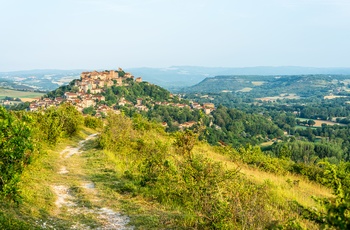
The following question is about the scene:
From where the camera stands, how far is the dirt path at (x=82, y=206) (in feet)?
23.0

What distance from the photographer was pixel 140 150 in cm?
1602

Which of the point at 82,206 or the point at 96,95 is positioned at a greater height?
the point at 82,206

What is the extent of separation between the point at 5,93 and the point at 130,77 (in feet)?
199

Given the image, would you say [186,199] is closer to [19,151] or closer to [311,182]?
[19,151]

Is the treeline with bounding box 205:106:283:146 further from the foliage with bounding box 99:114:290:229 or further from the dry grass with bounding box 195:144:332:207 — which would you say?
the foliage with bounding box 99:114:290:229

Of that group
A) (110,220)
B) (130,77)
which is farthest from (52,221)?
(130,77)

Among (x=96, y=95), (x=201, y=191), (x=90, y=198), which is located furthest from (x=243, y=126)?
(x=201, y=191)

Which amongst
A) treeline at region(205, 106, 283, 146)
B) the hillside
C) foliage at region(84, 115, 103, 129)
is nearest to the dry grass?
the hillside

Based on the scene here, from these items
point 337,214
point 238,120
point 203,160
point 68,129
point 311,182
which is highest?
point 337,214

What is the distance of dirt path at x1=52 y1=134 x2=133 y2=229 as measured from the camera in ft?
23.0

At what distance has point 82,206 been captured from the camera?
8.18 meters

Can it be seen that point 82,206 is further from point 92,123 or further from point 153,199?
point 92,123

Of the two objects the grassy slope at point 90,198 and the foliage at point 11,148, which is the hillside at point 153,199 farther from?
the foliage at point 11,148

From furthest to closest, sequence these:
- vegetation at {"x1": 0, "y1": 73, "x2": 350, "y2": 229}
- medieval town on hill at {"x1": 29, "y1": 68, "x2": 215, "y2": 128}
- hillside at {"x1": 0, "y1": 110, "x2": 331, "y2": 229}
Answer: medieval town on hill at {"x1": 29, "y1": 68, "x2": 215, "y2": 128} → hillside at {"x1": 0, "y1": 110, "x2": 331, "y2": 229} → vegetation at {"x1": 0, "y1": 73, "x2": 350, "y2": 229}
